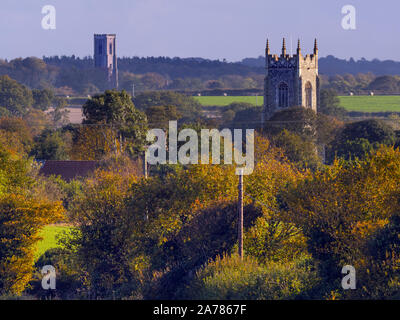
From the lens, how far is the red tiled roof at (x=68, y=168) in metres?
60.0

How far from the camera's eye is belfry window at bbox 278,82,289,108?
88.9m

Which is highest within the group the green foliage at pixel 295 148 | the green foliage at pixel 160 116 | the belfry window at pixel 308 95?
the belfry window at pixel 308 95

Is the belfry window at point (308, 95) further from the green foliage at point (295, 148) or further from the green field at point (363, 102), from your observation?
the green field at point (363, 102)

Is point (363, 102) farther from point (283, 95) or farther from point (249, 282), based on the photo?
point (249, 282)

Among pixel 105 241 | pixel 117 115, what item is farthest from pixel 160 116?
pixel 105 241

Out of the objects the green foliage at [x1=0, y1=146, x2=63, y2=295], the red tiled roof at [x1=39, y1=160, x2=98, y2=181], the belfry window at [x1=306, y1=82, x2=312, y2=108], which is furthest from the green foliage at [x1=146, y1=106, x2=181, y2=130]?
the green foliage at [x1=0, y1=146, x2=63, y2=295]

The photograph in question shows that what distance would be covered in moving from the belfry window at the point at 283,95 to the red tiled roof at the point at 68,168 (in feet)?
110

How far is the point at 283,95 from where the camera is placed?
3511 inches

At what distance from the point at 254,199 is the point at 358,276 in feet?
26.6

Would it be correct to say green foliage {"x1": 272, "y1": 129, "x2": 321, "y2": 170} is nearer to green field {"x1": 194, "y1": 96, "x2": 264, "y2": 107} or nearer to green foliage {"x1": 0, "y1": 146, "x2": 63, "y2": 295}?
green foliage {"x1": 0, "y1": 146, "x2": 63, "y2": 295}

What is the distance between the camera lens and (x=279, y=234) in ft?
102

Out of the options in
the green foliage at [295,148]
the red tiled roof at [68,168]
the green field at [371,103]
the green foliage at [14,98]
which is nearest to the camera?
the red tiled roof at [68,168]

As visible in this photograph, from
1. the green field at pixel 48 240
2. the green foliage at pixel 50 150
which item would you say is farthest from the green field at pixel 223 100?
the green field at pixel 48 240

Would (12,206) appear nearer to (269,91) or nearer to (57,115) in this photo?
(269,91)
